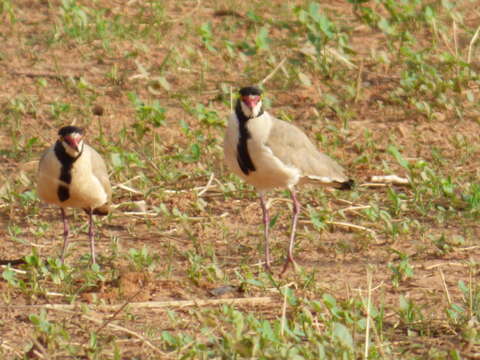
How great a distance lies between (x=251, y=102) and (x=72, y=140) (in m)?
1.08

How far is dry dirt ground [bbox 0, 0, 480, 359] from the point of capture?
6.07 m

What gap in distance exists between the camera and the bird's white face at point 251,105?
661 cm

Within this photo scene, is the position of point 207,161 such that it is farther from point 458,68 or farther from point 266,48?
point 458,68

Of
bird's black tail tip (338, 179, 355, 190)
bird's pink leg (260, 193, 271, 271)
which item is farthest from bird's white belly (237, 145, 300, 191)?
bird's black tail tip (338, 179, 355, 190)

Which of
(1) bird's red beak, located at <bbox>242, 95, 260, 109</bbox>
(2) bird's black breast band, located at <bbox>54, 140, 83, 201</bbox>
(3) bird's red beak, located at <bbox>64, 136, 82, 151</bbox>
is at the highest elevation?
(1) bird's red beak, located at <bbox>242, 95, 260, 109</bbox>

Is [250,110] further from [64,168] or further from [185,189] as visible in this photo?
[185,189]

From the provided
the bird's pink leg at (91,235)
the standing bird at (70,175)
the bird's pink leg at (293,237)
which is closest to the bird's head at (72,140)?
the standing bird at (70,175)

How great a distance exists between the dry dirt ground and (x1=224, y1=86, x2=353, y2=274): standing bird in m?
0.43

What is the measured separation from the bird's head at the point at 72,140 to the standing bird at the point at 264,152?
34.8 inches

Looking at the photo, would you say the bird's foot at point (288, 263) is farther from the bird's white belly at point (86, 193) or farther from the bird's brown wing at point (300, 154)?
the bird's white belly at point (86, 193)

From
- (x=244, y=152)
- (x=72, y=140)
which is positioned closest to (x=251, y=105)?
(x=244, y=152)

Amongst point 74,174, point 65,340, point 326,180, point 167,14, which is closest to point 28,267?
point 74,174

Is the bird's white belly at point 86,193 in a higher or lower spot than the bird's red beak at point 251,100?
lower

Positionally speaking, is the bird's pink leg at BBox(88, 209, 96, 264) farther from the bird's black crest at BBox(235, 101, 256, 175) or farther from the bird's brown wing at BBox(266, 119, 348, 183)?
the bird's brown wing at BBox(266, 119, 348, 183)
